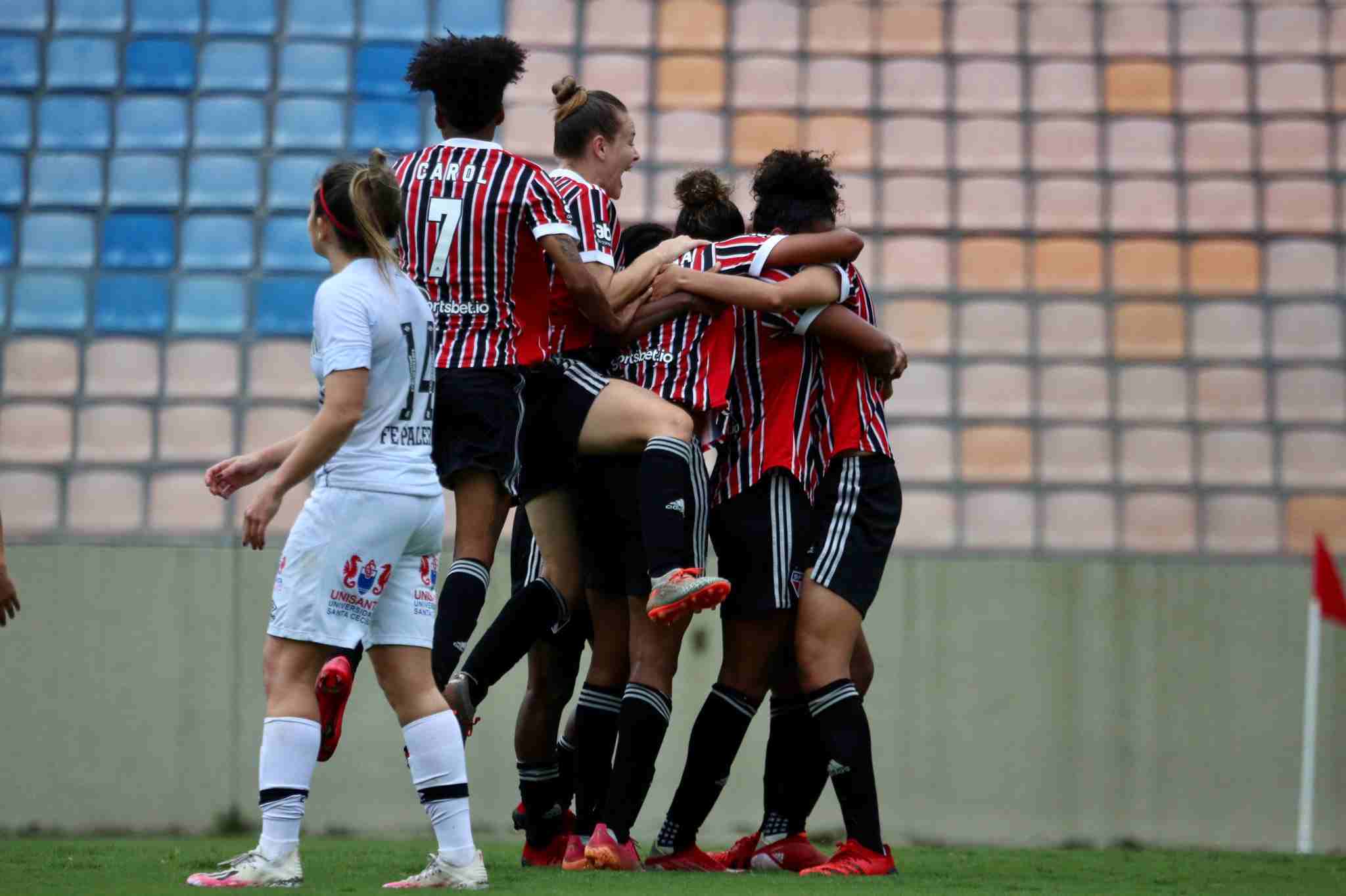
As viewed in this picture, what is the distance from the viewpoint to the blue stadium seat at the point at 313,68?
→ 7543 mm

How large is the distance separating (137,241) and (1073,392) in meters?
4.09

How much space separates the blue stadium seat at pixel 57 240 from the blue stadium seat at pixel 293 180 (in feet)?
2.63

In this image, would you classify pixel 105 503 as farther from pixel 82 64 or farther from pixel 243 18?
pixel 243 18

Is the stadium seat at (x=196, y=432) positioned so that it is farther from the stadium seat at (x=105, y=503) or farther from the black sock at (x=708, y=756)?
the black sock at (x=708, y=756)

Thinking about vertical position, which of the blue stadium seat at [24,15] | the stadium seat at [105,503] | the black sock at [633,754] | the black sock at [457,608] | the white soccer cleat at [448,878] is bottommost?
the white soccer cleat at [448,878]

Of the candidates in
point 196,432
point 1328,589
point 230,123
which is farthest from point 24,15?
point 1328,589

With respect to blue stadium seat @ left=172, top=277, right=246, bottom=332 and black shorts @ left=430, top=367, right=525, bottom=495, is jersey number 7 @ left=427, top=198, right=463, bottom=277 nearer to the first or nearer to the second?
black shorts @ left=430, top=367, right=525, bottom=495

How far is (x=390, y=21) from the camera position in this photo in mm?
7688

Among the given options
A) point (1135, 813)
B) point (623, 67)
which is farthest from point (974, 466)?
point (623, 67)

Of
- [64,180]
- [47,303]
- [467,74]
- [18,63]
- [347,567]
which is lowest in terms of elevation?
[347,567]

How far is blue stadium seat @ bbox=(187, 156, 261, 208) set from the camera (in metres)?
7.36

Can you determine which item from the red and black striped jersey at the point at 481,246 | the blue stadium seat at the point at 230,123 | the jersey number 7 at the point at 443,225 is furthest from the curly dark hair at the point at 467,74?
the blue stadium seat at the point at 230,123

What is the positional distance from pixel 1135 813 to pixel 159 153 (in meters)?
4.99

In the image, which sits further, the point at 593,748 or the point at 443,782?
the point at 593,748
